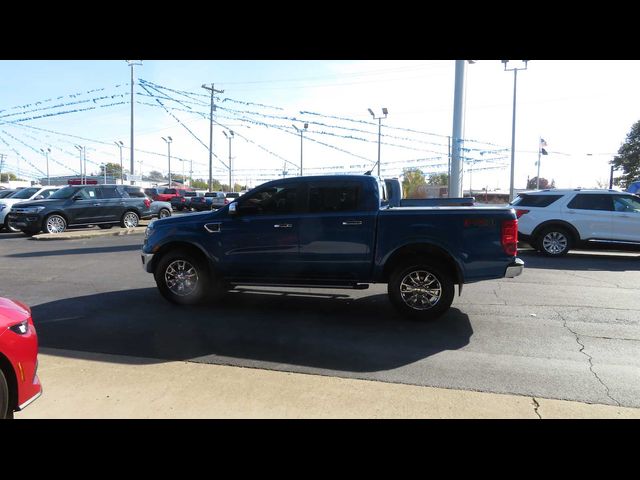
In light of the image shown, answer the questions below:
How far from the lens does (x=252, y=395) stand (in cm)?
370

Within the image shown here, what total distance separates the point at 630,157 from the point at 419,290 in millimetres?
74943

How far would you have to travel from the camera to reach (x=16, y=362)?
296 cm

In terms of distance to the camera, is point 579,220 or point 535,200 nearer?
point 579,220

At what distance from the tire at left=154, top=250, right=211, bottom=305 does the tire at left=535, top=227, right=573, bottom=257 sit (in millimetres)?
8948

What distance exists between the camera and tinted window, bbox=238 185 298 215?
256 inches

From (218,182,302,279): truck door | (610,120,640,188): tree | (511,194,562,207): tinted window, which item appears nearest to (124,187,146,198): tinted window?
(218,182,302,279): truck door

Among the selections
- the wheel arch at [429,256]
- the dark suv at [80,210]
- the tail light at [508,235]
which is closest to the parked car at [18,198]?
the dark suv at [80,210]

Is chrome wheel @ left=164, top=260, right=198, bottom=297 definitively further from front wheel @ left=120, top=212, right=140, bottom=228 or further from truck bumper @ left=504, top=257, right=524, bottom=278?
front wheel @ left=120, top=212, right=140, bottom=228

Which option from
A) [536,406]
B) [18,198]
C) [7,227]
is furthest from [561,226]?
[18,198]

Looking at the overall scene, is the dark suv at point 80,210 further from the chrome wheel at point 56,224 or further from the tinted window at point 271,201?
the tinted window at point 271,201

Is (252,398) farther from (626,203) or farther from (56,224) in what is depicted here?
(56,224)

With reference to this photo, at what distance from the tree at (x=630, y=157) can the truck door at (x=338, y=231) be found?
71230 millimetres

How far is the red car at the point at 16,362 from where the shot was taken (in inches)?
114
